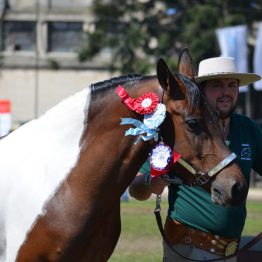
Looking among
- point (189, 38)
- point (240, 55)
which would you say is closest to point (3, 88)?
point (189, 38)

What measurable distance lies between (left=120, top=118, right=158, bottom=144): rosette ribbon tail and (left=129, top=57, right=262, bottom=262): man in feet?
2.17

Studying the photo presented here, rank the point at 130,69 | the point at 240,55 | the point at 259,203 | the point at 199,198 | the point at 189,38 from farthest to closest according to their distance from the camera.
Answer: the point at 130,69 → the point at 189,38 → the point at 240,55 → the point at 259,203 → the point at 199,198

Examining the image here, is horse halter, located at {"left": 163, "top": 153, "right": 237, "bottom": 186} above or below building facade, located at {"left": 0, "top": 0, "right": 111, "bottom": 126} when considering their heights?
above

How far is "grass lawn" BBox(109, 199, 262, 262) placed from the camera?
30.7 feet

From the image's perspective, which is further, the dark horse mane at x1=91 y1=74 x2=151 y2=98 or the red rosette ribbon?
the dark horse mane at x1=91 y1=74 x2=151 y2=98

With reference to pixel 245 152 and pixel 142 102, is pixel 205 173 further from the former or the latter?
pixel 245 152

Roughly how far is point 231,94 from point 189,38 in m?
27.7

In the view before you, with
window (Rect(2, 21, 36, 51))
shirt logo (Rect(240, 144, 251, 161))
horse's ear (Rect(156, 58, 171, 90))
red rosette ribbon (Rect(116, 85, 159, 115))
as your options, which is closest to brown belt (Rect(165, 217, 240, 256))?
shirt logo (Rect(240, 144, 251, 161))

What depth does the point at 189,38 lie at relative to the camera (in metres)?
32.5

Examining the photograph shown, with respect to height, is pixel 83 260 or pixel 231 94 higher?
pixel 231 94

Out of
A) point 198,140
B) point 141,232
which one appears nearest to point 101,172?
point 198,140

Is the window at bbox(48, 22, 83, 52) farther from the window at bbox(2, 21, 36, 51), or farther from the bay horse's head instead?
the bay horse's head

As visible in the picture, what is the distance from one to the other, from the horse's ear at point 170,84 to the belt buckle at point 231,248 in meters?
1.22

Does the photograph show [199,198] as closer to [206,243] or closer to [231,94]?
[206,243]
